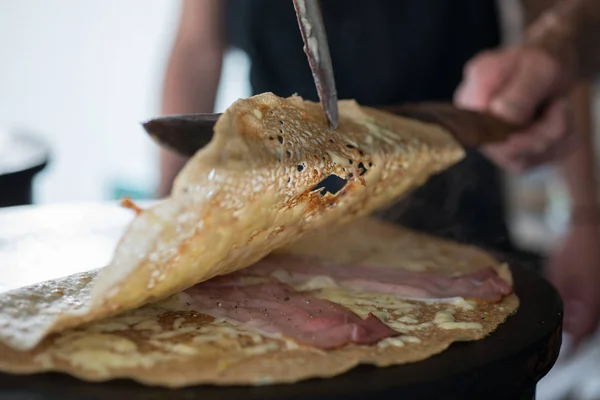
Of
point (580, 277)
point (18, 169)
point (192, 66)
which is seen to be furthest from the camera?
point (580, 277)

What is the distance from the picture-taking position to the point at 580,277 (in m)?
2.71

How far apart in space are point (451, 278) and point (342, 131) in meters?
0.32

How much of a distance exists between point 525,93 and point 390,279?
0.99m

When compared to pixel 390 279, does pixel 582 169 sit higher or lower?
lower

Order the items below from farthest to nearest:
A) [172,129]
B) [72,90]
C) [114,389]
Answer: [72,90] < [172,129] < [114,389]

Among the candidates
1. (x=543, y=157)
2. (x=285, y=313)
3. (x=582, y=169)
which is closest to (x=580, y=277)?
(x=582, y=169)

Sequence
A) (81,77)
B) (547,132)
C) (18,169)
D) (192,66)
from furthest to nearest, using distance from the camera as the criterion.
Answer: (81,77) → (192,66) → (547,132) → (18,169)

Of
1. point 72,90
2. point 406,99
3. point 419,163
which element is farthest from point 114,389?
point 72,90

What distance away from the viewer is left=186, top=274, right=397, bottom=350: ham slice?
0.89 meters

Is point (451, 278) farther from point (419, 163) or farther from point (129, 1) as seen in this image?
point (129, 1)

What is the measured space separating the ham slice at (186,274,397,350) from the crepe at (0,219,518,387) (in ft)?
0.06

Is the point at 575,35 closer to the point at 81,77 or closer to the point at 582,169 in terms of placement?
the point at 582,169

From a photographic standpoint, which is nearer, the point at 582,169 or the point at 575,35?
the point at 575,35

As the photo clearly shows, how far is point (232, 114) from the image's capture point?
2.95 feet
